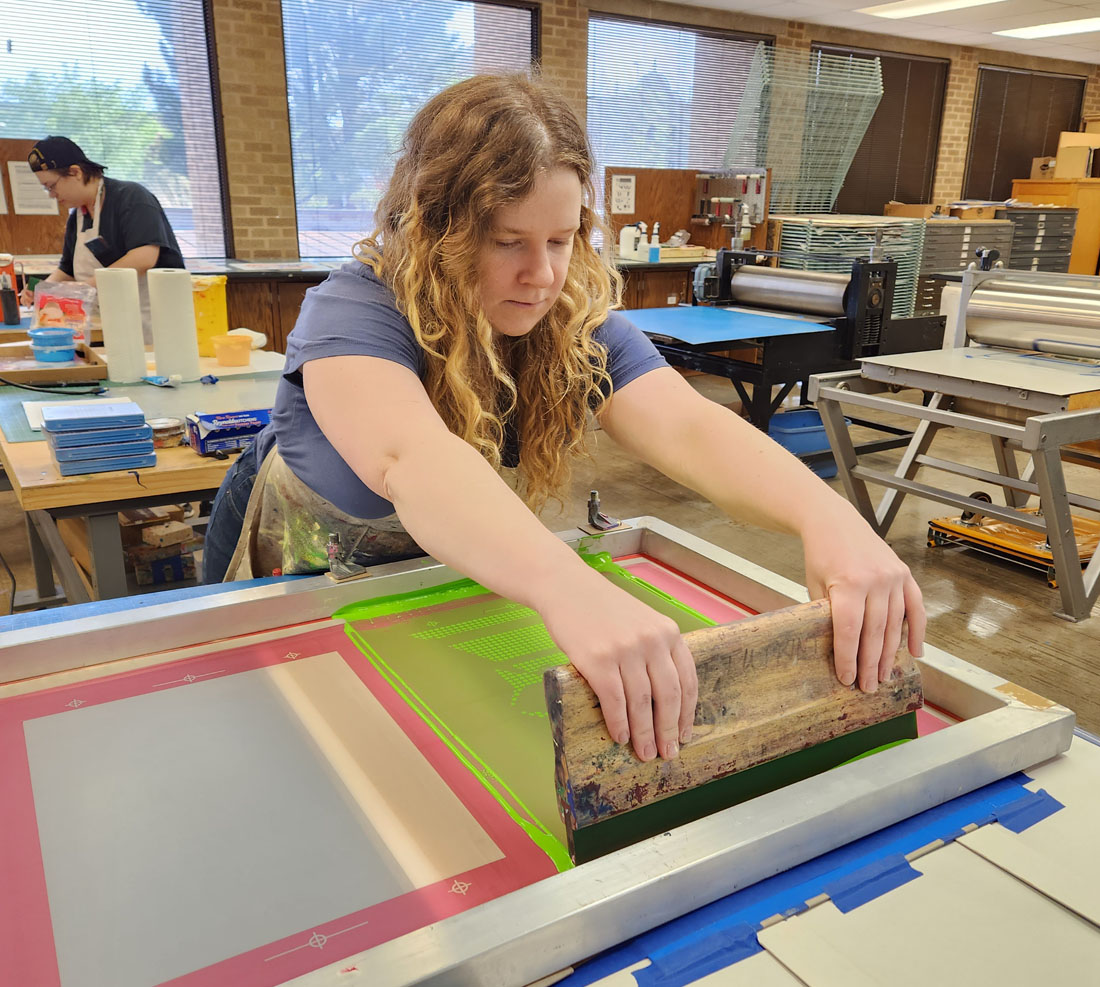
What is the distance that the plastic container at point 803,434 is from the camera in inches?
184

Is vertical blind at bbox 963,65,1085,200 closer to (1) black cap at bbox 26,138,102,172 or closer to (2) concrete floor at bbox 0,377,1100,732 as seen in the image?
(2) concrete floor at bbox 0,377,1100,732

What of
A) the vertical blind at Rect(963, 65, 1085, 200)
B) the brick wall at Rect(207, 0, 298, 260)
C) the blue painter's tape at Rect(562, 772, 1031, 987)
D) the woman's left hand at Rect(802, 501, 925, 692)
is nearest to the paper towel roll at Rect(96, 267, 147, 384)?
the woman's left hand at Rect(802, 501, 925, 692)

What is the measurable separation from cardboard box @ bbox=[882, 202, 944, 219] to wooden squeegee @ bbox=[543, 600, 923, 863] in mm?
8505

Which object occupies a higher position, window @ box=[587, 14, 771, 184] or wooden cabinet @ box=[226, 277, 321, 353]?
window @ box=[587, 14, 771, 184]

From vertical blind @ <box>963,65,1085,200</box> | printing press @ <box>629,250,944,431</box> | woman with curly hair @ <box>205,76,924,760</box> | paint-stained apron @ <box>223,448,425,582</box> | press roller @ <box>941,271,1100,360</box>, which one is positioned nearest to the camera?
woman with curly hair @ <box>205,76,924,760</box>

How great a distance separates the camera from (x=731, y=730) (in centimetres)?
72

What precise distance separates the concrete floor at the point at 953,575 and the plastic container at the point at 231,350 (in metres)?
1.19

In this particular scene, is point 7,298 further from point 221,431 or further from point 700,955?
point 700,955

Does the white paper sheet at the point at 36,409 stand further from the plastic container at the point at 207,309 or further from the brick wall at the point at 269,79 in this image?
the brick wall at the point at 269,79

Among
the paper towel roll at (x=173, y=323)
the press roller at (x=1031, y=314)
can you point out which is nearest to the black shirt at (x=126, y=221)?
the paper towel roll at (x=173, y=323)

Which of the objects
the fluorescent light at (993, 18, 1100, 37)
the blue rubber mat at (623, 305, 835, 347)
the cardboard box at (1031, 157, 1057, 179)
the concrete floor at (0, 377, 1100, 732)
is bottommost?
the concrete floor at (0, 377, 1100, 732)

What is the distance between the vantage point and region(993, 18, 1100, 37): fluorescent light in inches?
305

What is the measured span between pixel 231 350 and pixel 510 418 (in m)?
1.98

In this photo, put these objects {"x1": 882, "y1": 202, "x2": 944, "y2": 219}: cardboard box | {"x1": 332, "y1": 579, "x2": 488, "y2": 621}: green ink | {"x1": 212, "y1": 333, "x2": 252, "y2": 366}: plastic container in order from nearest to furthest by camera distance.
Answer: {"x1": 332, "y1": 579, "x2": 488, "y2": 621}: green ink < {"x1": 212, "y1": 333, "x2": 252, "y2": 366}: plastic container < {"x1": 882, "y1": 202, "x2": 944, "y2": 219}: cardboard box
